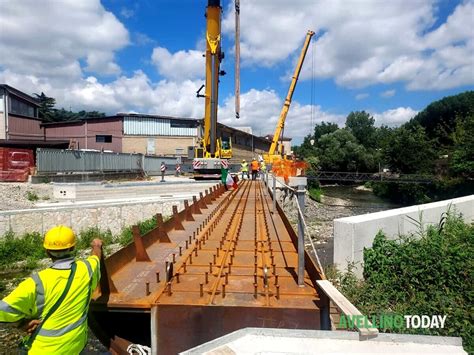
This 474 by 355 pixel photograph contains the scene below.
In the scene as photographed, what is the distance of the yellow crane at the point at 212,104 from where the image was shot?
17.5 m

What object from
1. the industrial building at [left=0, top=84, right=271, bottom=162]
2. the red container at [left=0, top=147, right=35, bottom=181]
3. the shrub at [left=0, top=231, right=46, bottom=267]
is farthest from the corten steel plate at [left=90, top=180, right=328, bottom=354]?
the industrial building at [left=0, top=84, right=271, bottom=162]

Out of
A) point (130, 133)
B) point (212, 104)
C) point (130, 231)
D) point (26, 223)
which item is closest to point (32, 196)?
point (26, 223)

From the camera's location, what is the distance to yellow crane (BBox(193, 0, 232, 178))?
1745 cm

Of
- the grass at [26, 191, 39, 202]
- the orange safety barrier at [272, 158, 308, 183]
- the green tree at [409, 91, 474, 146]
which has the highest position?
the green tree at [409, 91, 474, 146]

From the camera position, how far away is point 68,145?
27203 millimetres

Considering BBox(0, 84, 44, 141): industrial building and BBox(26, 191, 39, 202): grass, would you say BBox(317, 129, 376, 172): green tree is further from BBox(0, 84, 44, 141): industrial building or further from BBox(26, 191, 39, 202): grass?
BBox(26, 191, 39, 202): grass

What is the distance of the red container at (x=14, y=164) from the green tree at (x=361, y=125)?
76190 millimetres

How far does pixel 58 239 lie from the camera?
97.1 inches

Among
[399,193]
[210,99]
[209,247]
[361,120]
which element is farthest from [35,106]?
[361,120]

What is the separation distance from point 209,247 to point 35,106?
115ft

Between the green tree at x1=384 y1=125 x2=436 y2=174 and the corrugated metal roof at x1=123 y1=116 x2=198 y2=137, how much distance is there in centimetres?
2617

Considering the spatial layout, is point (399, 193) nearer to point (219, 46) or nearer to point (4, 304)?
point (219, 46)

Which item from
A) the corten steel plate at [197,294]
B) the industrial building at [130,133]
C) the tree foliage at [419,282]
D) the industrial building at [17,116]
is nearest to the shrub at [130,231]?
the corten steel plate at [197,294]

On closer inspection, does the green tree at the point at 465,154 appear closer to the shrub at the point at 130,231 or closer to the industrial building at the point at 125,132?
the industrial building at the point at 125,132
